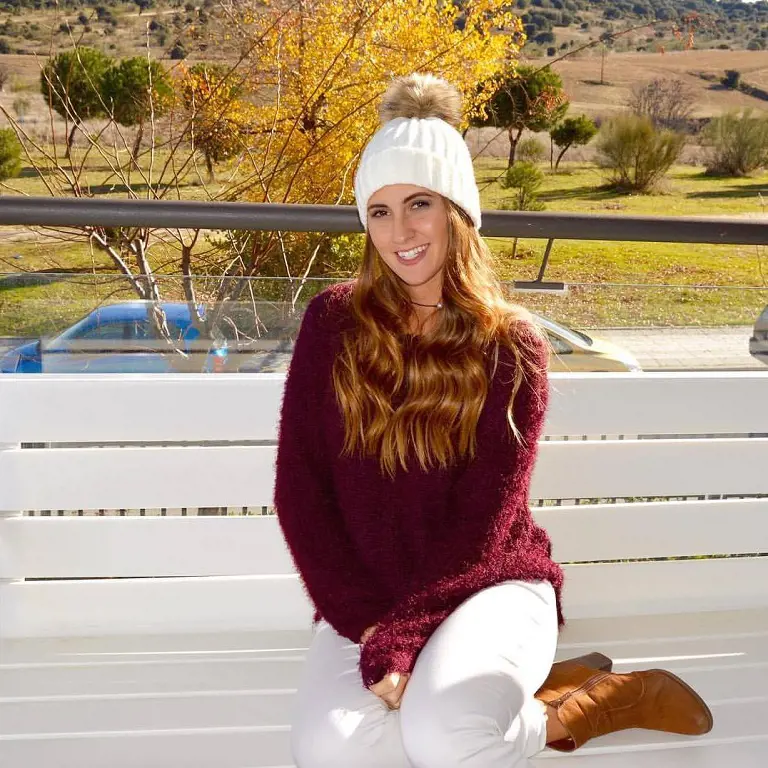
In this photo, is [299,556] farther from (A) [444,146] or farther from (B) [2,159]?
(B) [2,159]

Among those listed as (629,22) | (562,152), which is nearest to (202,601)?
(562,152)

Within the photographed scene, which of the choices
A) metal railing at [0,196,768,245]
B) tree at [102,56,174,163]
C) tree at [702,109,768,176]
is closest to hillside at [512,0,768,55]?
tree at [702,109,768,176]

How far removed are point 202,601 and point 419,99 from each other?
1.10m

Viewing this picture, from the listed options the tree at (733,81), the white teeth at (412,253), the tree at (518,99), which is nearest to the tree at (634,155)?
the tree at (733,81)

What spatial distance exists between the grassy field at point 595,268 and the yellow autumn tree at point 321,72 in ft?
2.55

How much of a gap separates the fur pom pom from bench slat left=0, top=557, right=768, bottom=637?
0.98 m

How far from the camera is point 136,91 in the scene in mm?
6527

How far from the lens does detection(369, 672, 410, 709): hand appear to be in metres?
1.37

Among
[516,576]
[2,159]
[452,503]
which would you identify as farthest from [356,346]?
[2,159]

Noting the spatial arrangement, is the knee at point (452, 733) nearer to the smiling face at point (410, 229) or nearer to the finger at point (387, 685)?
the finger at point (387, 685)

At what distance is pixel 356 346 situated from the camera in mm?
1556

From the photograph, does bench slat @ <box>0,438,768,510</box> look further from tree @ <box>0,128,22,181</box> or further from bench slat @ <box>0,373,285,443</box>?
tree @ <box>0,128,22,181</box>

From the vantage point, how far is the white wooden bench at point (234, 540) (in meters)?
1.79

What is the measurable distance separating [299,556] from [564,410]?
669 mm
